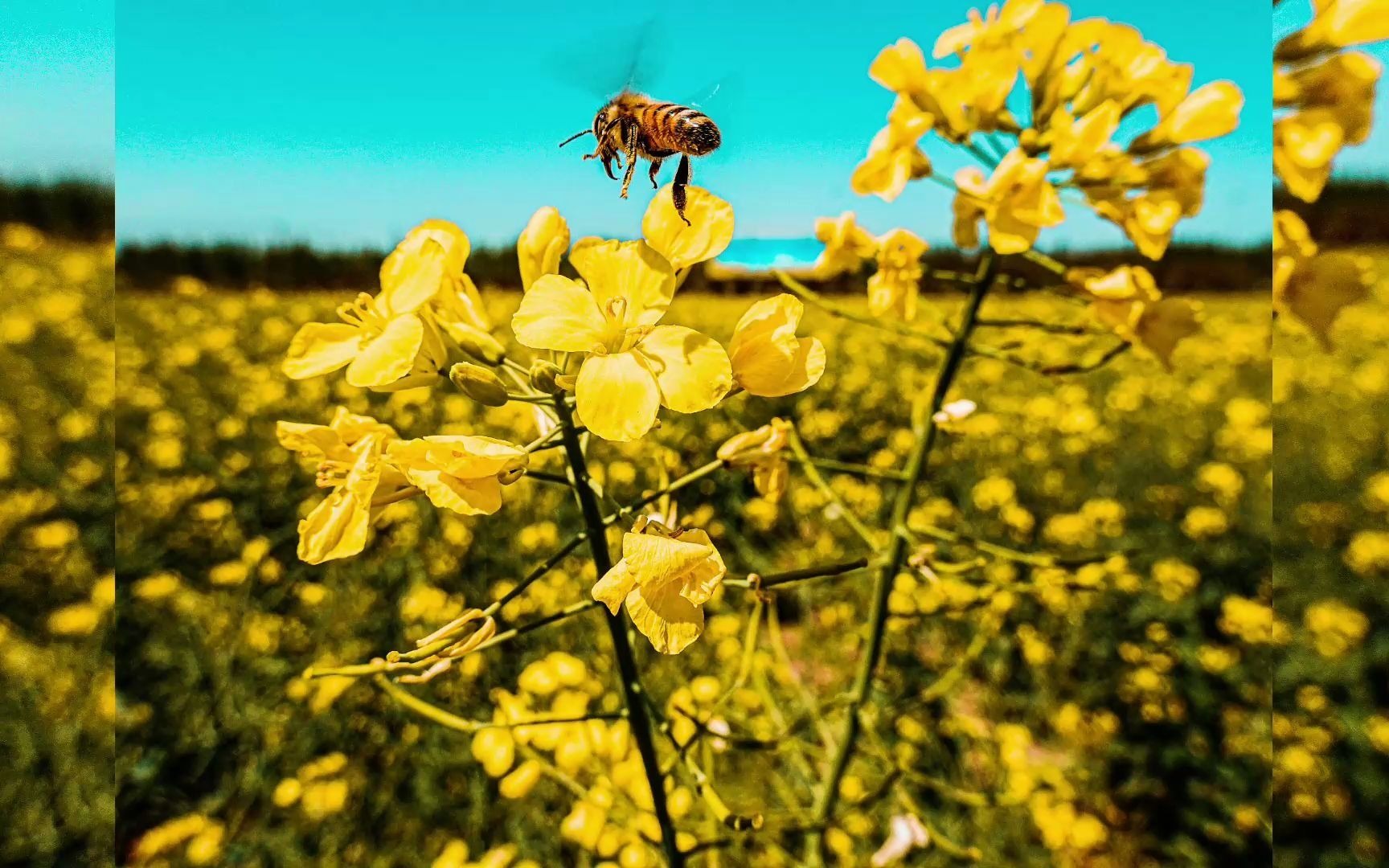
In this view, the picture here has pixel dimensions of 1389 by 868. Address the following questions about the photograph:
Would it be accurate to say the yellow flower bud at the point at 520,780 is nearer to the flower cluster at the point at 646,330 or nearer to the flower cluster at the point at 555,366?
the flower cluster at the point at 555,366

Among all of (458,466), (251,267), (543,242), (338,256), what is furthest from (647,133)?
(251,267)

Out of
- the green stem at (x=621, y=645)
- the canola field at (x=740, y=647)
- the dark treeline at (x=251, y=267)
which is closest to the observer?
the green stem at (x=621, y=645)

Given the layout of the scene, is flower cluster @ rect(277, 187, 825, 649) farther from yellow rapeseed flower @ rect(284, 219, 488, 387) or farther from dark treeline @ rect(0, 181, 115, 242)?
dark treeline @ rect(0, 181, 115, 242)

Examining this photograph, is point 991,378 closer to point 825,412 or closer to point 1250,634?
point 825,412

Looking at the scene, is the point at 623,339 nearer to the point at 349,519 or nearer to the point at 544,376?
the point at 544,376

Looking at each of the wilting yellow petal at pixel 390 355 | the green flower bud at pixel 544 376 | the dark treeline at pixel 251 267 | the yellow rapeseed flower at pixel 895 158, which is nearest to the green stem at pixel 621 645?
the green flower bud at pixel 544 376

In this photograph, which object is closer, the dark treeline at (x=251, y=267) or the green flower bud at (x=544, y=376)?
the green flower bud at (x=544, y=376)
